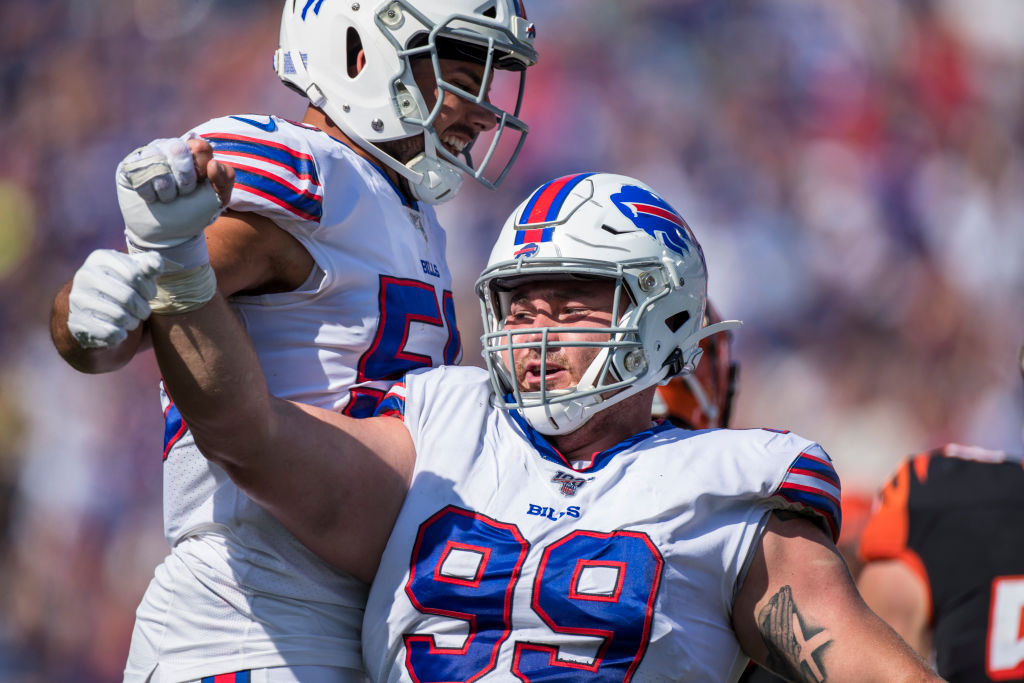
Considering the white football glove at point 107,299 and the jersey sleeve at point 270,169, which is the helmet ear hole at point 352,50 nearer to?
the jersey sleeve at point 270,169

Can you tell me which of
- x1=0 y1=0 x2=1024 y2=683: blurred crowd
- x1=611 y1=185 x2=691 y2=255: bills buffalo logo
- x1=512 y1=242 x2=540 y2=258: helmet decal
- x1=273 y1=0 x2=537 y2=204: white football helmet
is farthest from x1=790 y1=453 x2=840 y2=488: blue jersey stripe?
x1=0 y1=0 x2=1024 y2=683: blurred crowd

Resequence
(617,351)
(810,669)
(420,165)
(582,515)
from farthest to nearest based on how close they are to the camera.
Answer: (420,165)
(617,351)
(582,515)
(810,669)

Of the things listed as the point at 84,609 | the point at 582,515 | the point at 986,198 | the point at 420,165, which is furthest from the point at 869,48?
the point at 84,609

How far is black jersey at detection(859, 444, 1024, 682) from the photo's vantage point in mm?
3066

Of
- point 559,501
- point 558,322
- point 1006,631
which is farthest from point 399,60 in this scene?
point 1006,631

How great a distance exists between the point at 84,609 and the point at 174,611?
401cm

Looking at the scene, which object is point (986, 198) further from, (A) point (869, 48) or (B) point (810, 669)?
(B) point (810, 669)

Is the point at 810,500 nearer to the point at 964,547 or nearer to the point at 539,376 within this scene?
the point at 539,376

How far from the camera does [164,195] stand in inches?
61.4

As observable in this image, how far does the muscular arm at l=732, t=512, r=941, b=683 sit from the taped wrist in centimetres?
106

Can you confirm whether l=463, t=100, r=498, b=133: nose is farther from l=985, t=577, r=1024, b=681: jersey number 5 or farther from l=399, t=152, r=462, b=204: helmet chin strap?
l=985, t=577, r=1024, b=681: jersey number 5

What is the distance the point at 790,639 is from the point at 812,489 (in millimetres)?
266

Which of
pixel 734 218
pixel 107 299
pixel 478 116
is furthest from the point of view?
pixel 734 218

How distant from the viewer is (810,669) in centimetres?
188
